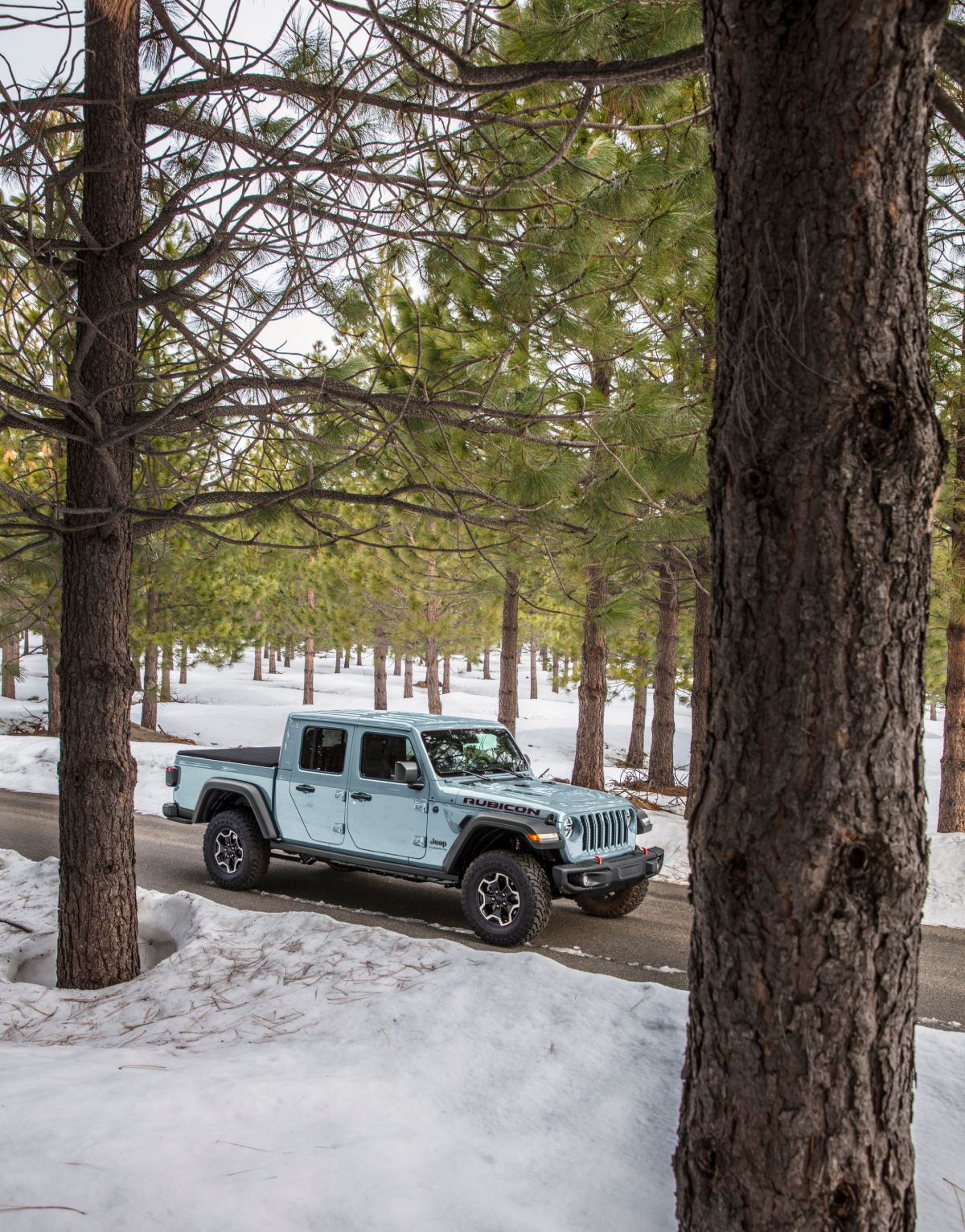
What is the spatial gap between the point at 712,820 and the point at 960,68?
2365 mm

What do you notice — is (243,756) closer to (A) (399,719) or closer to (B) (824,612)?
(A) (399,719)

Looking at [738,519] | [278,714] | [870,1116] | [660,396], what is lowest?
[278,714]

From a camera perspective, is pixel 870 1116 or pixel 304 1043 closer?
pixel 870 1116

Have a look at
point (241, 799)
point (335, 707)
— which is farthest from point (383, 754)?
point (335, 707)

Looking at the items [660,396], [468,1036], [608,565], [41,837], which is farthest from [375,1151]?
[41,837]

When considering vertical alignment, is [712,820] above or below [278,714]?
above

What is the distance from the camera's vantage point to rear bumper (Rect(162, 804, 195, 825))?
9.23 metres

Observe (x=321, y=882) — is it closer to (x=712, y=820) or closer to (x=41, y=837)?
(x=41, y=837)

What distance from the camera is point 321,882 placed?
369 inches

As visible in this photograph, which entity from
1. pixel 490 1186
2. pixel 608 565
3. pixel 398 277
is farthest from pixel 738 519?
pixel 608 565

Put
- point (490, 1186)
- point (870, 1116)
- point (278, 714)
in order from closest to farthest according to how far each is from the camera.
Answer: point (870, 1116), point (490, 1186), point (278, 714)

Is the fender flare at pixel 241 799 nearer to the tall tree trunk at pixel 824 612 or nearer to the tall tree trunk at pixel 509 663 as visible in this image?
the tall tree trunk at pixel 509 663

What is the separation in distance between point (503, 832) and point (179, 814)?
156 inches

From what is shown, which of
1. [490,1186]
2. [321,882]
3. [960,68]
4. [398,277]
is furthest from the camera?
[321,882]
